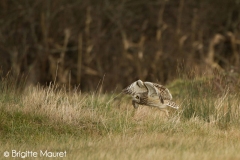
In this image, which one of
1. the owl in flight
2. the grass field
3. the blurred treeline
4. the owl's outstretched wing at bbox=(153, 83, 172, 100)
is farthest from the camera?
the blurred treeline

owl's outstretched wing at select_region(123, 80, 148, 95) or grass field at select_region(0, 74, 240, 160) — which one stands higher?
owl's outstretched wing at select_region(123, 80, 148, 95)

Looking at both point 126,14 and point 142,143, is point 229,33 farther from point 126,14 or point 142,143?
point 142,143

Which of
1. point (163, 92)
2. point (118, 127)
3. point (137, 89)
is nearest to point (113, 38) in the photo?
point (163, 92)

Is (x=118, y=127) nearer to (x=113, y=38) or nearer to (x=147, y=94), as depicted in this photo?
(x=147, y=94)

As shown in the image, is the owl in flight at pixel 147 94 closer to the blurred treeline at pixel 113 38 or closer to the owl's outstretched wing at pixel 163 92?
the owl's outstretched wing at pixel 163 92

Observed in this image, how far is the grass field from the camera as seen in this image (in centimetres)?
790

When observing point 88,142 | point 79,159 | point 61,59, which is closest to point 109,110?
point 88,142

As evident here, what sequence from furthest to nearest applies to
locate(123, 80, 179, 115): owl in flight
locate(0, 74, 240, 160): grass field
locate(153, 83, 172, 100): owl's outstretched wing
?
locate(153, 83, 172, 100): owl's outstretched wing → locate(123, 80, 179, 115): owl in flight → locate(0, 74, 240, 160): grass field

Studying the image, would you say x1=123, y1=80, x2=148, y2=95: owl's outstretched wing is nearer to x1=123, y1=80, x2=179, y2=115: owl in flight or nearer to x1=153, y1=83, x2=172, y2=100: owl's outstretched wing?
x1=123, y1=80, x2=179, y2=115: owl in flight

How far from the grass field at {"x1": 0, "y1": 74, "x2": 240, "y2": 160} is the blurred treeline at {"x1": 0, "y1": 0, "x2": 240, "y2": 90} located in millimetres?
11192

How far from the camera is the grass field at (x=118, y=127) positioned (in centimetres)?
790

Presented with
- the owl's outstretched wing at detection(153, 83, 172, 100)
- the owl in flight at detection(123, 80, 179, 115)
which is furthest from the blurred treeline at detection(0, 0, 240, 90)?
the owl in flight at detection(123, 80, 179, 115)

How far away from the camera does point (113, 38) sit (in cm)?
2373

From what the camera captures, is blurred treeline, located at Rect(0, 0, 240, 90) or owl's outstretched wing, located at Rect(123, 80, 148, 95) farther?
blurred treeline, located at Rect(0, 0, 240, 90)
